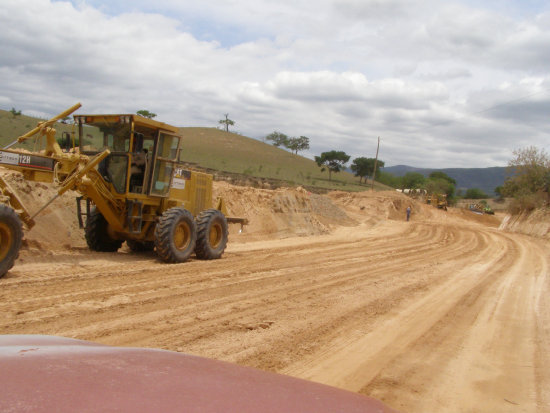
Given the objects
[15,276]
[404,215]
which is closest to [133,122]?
[15,276]

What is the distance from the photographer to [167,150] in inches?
426

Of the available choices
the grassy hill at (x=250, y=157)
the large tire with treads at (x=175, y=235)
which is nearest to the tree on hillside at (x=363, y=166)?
the grassy hill at (x=250, y=157)

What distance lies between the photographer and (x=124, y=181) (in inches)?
396

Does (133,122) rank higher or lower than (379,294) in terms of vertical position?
higher

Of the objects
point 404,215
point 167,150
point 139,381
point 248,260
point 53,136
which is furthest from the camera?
point 404,215

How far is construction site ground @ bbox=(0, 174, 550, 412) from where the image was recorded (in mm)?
4617

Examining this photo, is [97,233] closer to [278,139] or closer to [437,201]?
[437,201]

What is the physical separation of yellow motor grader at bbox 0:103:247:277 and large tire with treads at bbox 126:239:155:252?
25 mm

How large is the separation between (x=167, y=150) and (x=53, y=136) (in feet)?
8.15

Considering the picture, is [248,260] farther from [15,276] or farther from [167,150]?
[15,276]

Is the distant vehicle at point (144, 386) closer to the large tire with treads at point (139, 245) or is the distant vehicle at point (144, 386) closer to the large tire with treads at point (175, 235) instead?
the large tire with treads at point (175, 235)

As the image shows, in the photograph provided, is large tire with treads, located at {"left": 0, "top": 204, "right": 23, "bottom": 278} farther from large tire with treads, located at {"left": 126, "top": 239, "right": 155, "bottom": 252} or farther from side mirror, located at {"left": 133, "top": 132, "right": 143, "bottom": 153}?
large tire with treads, located at {"left": 126, "top": 239, "right": 155, "bottom": 252}

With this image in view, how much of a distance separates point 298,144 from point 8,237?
355ft

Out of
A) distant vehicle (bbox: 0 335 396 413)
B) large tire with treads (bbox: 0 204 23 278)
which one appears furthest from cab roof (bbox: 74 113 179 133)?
distant vehicle (bbox: 0 335 396 413)
